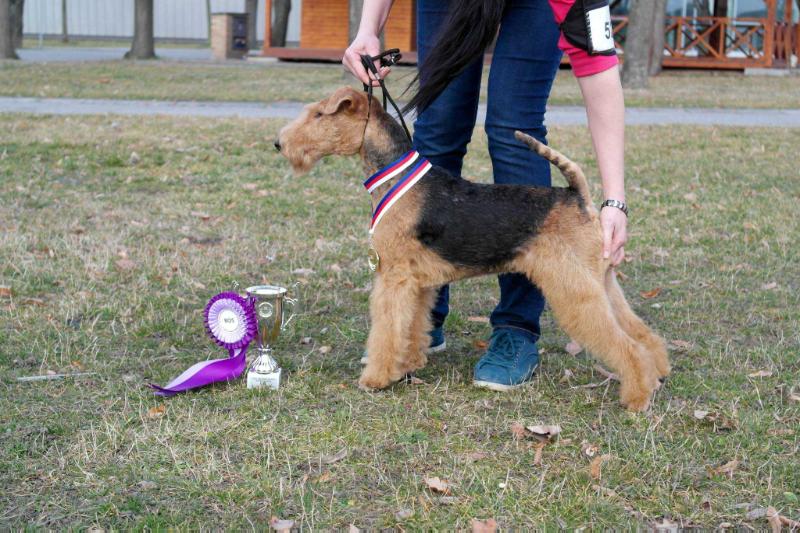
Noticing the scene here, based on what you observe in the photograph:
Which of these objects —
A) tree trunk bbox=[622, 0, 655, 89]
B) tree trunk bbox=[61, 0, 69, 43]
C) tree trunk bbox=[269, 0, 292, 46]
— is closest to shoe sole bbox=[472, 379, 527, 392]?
tree trunk bbox=[622, 0, 655, 89]

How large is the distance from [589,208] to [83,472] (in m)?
1.92

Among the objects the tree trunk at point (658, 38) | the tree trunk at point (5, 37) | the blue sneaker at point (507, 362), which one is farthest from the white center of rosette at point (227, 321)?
the tree trunk at point (5, 37)

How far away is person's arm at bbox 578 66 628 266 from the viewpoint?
3215 mm

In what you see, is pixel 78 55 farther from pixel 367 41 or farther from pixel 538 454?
pixel 538 454

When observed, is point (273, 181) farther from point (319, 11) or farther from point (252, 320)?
point (319, 11)

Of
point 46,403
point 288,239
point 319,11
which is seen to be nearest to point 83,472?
point 46,403

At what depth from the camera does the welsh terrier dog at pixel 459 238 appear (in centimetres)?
321

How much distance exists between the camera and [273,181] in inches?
299

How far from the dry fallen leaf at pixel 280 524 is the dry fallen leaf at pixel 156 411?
874mm

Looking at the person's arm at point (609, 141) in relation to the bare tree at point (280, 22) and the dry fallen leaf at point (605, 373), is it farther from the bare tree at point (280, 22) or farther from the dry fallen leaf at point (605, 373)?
the bare tree at point (280, 22)

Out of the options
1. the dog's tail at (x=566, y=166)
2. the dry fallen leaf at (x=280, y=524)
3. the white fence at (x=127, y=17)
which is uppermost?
the white fence at (x=127, y=17)

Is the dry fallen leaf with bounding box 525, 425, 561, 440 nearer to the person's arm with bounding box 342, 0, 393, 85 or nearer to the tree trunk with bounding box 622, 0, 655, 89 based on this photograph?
the person's arm with bounding box 342, 0, 393, 85

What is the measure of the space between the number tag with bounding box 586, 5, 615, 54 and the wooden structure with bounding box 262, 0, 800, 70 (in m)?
18.5

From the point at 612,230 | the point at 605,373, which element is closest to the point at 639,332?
the point at 605,373
